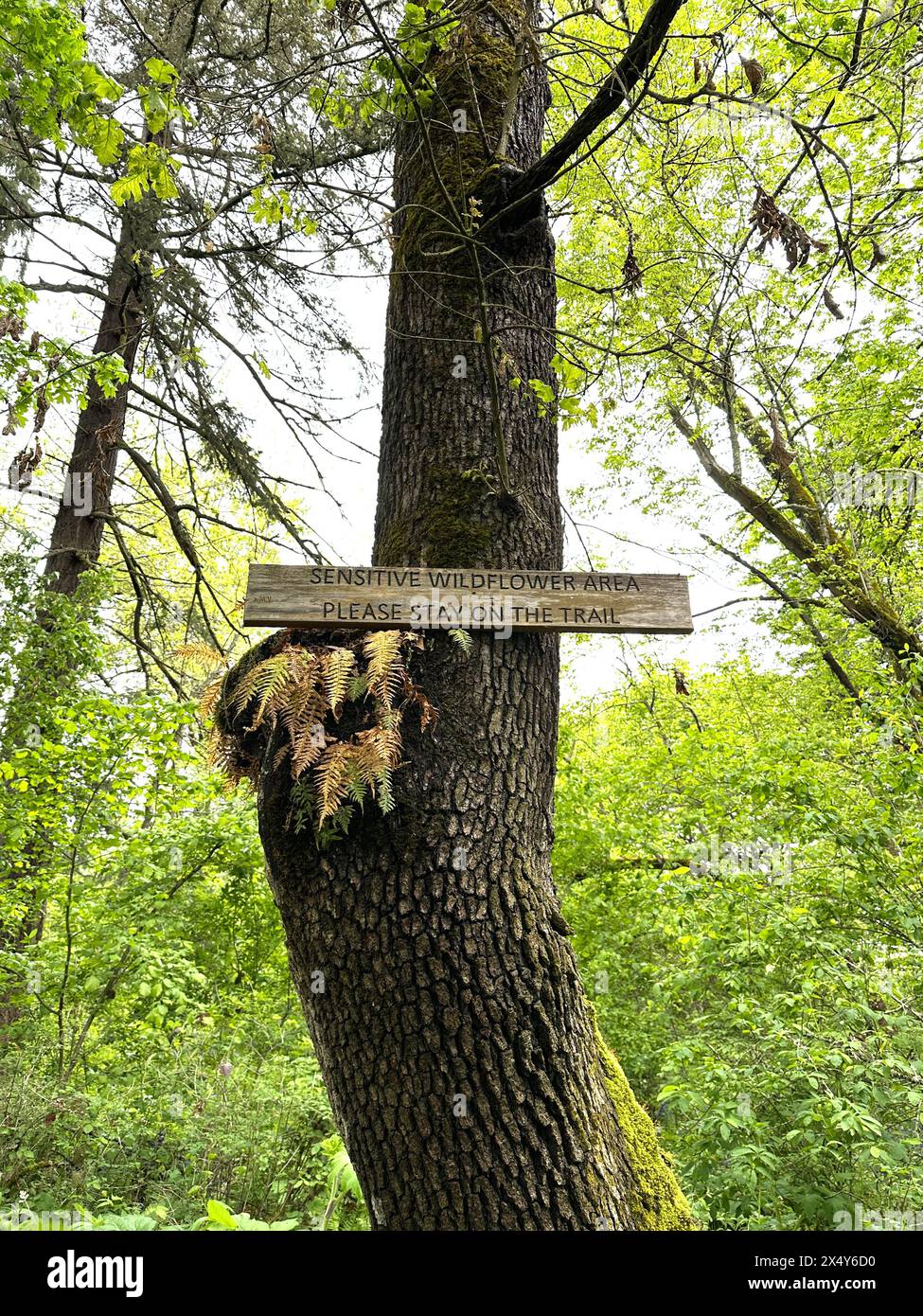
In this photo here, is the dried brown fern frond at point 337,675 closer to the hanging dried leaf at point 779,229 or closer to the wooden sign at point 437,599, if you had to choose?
the wooden sign at point 437,599

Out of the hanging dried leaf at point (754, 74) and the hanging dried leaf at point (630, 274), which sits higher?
the hanging dried leaf at point (754, 74)

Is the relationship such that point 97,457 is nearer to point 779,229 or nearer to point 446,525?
point 446,525

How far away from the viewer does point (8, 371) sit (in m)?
4.48

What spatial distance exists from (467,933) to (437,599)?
90 centimetres

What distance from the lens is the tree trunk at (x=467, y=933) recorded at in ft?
6.29

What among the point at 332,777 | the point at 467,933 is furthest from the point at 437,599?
the point at 467,933

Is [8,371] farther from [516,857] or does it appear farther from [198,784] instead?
[516,857]

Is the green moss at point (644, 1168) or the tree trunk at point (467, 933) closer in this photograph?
the tree trunk at point (467, 933)

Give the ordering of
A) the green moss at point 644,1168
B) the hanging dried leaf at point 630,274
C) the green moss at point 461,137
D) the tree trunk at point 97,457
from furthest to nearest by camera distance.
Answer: the tree trunk at point 97,457 → the green moss at point 461,137 → the hanging dried leaf at point 630,274 → the green moss at point 644,1168

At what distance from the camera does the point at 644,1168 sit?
7.41ft

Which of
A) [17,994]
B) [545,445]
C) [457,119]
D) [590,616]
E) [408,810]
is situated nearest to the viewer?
[408,810]

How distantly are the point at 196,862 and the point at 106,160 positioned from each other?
4.50 metres

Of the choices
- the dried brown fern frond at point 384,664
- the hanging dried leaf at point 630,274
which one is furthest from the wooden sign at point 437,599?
the hanging dried leaf at point 630,274

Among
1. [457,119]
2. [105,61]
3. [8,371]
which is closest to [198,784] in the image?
[8,371]
